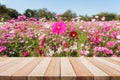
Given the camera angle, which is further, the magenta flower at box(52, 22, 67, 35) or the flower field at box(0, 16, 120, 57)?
the flower field at box(0, 16, 120, 57)

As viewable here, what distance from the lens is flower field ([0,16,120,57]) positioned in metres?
5.70

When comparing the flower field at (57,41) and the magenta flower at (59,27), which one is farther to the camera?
the flower field at (57,41)

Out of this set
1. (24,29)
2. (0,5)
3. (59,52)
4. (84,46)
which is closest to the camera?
(59,52)

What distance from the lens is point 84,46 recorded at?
6.17 metres

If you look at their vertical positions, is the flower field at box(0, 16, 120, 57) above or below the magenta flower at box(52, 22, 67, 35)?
below

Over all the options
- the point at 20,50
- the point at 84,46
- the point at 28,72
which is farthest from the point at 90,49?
the point at 28,72

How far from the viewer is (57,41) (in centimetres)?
615

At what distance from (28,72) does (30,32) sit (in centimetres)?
444

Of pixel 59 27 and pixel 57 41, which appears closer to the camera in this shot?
pixel 59 27

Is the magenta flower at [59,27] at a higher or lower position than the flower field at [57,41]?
higher

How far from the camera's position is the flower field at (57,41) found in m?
5.70

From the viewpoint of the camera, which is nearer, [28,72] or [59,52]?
[28,72]

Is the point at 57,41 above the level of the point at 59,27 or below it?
below

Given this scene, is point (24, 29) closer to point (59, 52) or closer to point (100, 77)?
point (59, 52)
